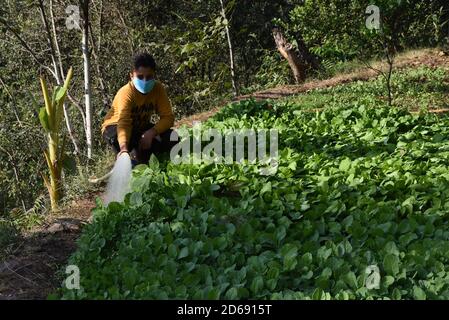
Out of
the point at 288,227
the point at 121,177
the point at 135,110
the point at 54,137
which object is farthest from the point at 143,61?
the point at 288,227

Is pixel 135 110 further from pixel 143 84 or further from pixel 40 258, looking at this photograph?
pixel 40 258

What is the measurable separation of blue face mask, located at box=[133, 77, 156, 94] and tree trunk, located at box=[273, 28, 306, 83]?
25.7ft

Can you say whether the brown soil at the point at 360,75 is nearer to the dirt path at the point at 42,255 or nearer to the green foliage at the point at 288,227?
the green foliage at the point at 288,227

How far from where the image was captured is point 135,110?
20.6 ft

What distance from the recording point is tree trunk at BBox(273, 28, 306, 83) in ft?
45.2

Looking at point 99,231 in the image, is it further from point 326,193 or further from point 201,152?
point 201,152

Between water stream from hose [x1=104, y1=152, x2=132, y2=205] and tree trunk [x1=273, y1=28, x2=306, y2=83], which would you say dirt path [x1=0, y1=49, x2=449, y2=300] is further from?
tree trunk [x1=273, y1=28, x2=306, y2=83]

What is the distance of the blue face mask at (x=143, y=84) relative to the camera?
6082 millimetres

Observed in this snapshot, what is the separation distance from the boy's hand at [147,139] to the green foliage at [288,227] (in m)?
0.39

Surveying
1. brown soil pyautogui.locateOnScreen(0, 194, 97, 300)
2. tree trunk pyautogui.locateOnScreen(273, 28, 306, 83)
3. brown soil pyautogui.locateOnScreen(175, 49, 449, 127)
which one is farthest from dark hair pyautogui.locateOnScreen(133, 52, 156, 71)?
tree trunk pyautogui.locateOnScreen(273, 28, 306, 83)

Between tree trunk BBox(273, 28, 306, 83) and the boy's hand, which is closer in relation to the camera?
the boy's hand

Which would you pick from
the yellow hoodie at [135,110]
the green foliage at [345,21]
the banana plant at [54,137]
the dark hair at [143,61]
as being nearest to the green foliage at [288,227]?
the yellow hoodie at [135,110]
